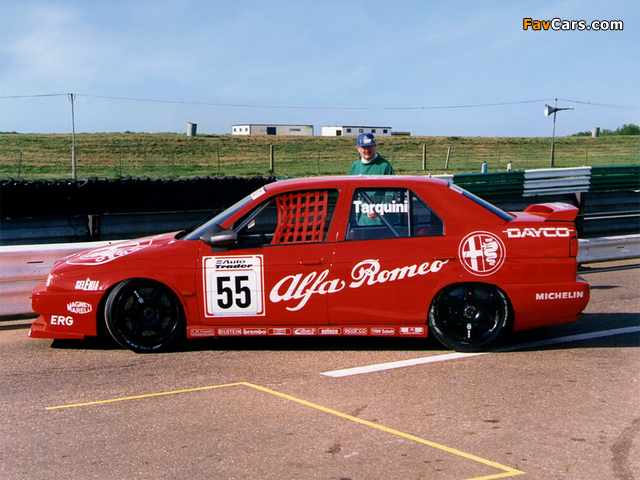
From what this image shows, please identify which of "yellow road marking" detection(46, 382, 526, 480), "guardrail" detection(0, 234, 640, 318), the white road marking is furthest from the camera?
"guardrail" detection(0, 234, 640, 318)

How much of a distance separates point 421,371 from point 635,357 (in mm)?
1874

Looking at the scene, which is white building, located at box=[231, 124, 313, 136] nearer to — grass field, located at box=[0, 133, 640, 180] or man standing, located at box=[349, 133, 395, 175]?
grass field, located at box=[0, 133, 640, 180]

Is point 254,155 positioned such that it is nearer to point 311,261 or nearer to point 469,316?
point 311,261

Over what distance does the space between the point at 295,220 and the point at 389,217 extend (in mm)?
800

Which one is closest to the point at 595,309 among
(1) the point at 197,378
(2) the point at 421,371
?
(2) the point at 421,371

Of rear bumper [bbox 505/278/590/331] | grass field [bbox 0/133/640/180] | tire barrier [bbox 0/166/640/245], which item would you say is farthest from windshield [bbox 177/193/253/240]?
grass field [bbox 0/133/640/180]

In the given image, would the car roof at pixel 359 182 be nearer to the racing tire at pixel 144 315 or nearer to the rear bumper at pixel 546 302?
the rear bumper at pixel 546 302

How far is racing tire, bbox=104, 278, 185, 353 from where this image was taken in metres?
6.18

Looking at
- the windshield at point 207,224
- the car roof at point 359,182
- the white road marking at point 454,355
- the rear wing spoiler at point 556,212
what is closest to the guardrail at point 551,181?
the rear wing spoiler at point 556,212

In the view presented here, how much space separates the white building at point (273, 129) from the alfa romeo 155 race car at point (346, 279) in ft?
291

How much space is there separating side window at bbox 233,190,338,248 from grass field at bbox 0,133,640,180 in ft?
106

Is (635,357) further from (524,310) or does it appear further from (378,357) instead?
(378,357)

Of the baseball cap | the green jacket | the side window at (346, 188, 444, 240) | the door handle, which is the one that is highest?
the baseball cap

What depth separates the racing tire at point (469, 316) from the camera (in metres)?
6.21
